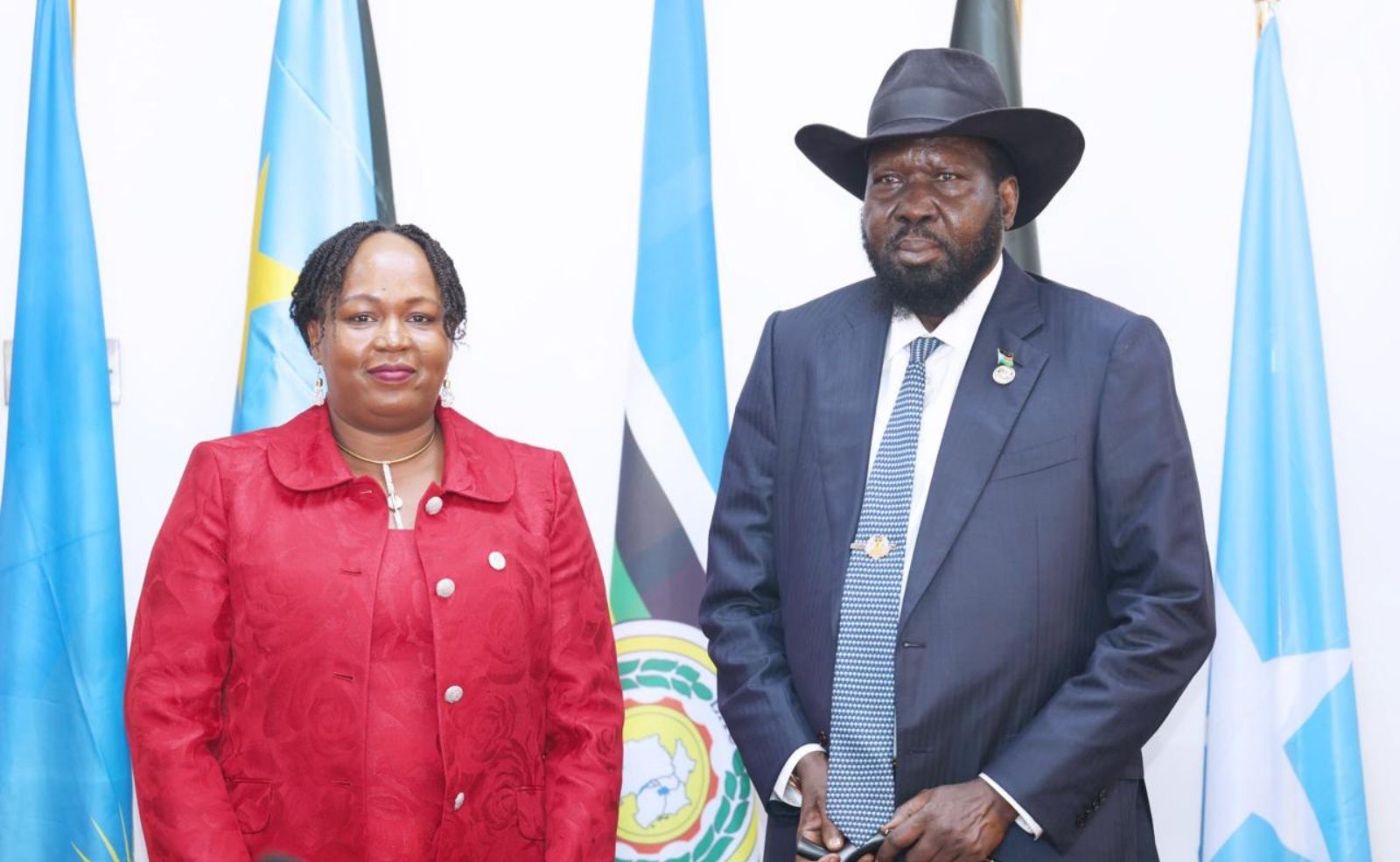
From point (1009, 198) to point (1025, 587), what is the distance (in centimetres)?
65

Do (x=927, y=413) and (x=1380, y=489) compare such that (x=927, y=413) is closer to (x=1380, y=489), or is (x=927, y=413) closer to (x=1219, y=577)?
(x=1219, y=577)

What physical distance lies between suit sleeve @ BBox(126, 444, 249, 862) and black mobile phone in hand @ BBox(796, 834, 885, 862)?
2.54 ft

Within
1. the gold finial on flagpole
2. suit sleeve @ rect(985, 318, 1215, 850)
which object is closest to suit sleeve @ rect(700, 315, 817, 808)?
suit sleeve @ rect(985, 318, 1215, 850)

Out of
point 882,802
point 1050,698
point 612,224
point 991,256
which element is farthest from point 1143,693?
point 612,224

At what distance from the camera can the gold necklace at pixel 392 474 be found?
84.5 inches

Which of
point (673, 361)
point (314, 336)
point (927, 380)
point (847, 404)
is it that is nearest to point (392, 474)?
point (314, 336)

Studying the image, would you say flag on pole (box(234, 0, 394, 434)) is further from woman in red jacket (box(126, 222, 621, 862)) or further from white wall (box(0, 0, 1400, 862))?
woman in red jacket (box(126, 222, 621, 862))

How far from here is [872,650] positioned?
200 centimetres

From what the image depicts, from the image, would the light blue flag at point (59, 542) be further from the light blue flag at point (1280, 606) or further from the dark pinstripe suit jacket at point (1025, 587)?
the light blue flag at point (1280, 606)

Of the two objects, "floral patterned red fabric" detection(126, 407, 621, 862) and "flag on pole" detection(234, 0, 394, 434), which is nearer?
"floral patterned red fabric" detection(126, 407, 621, 862)

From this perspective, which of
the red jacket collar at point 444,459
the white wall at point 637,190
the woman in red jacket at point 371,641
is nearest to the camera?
the woman in red jacket at point 371,641

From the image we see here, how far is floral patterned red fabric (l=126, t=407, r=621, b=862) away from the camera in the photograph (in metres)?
2.00

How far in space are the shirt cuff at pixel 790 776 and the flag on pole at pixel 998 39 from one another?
1347 millimetres

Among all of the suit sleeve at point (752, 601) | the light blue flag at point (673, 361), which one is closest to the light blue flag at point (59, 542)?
the light blue flag at point (673, 361)
